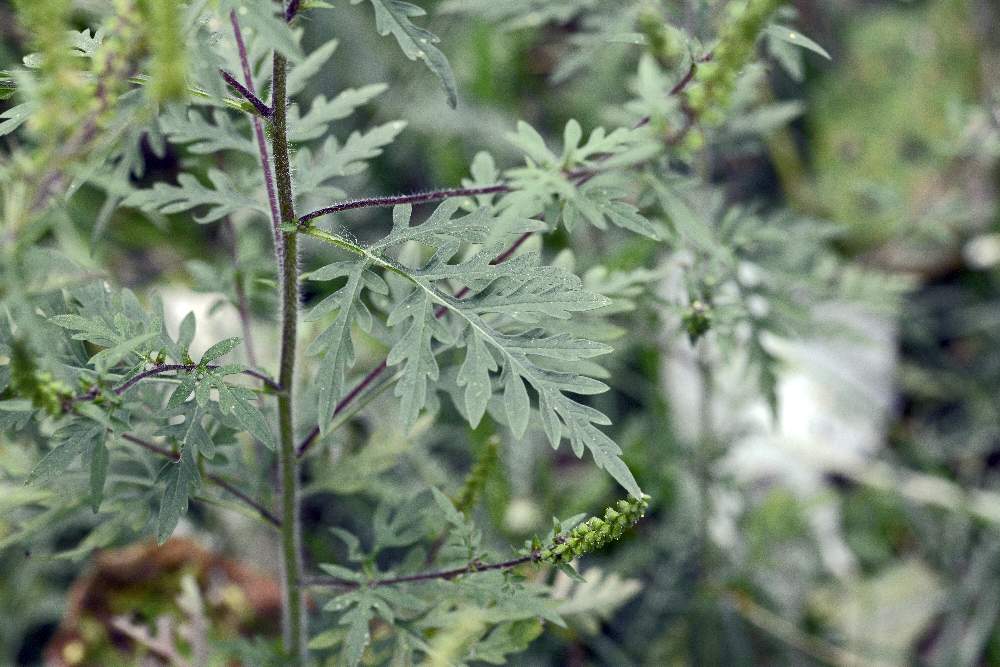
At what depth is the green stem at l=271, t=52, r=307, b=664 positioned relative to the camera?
1.15 m

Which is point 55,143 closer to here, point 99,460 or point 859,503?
point 99,460

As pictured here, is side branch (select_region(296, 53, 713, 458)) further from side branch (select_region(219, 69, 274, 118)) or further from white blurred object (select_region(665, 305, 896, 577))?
white blurred object (select_region(665, 305, 896, 577))

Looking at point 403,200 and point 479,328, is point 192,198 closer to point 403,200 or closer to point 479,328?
point 403,200

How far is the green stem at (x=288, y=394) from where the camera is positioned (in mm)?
1146

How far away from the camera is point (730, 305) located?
67.6 inches

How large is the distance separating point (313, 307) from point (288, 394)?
15 cm

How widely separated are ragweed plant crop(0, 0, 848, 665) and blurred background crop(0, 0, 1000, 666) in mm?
184

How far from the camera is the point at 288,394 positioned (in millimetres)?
1374

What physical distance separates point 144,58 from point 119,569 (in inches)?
65.5

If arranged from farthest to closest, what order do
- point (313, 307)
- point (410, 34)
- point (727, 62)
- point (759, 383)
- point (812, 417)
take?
point (812, 417) < point (759, 383) < point (313, 307) < point (410, 34) < point (727, 62)

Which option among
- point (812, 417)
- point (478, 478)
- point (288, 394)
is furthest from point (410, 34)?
point (812, 417)

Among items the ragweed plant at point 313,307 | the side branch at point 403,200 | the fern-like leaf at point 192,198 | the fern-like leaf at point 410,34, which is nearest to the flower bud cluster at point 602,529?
the ragweed plant at point 313,307

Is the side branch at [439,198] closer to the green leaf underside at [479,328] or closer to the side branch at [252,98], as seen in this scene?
the green leaf underside at [479,328]

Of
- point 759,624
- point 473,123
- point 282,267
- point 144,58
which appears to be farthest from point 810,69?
point 144,58
